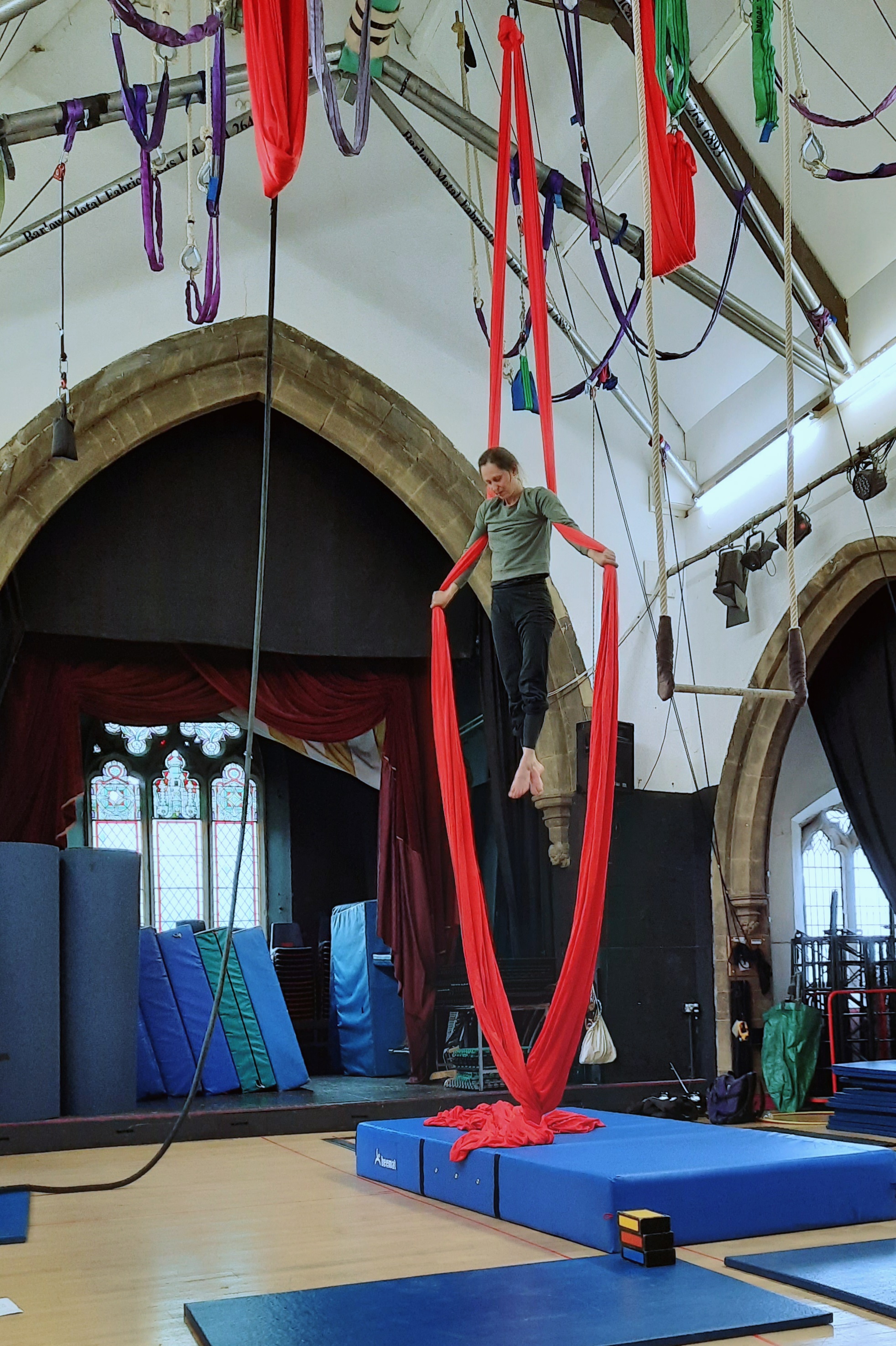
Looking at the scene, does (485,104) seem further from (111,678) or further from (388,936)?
(388,936)

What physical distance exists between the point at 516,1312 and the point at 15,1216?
91.6 inches

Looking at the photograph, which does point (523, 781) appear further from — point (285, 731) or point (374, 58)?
point (285, 731)

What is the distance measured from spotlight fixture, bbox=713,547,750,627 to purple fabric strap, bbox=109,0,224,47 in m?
4.96

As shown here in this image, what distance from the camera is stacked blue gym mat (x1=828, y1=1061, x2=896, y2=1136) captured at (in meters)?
6.15

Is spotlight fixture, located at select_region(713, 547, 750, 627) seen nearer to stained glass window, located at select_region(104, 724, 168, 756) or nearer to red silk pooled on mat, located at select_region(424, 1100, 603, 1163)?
red silk pooled on mat, located at select_region(424, 1100, 603, 1163)

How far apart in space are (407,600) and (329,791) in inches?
183

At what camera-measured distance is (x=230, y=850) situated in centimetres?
1391

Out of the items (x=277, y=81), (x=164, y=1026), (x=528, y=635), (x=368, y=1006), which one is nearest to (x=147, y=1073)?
(x=164, y=1026)

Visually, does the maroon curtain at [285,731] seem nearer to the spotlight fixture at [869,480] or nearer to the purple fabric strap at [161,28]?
the spotlight fixture at [869,480]

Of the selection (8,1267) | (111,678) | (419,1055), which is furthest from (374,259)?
(8,1267)

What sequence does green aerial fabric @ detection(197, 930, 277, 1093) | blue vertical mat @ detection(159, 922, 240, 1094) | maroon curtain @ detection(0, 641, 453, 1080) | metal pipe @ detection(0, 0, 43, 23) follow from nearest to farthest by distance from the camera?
metal pipe @ detection(0, 0, 43, 23), blue vertical mat @ detection(159, 922, 240, 1094), green aerial fabric @ detection(197, 930, 277, 1093), maroon curtain @ detection(0, 641, 453, 1080)

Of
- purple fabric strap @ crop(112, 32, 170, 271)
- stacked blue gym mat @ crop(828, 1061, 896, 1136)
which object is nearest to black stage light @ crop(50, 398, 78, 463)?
purple fabric strap @ crop(112, 32, 170, 271)

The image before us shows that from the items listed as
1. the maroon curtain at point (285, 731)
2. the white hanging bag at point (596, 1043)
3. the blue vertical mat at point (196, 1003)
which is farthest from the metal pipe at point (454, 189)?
the blue vertical mat at point (196, 1003)

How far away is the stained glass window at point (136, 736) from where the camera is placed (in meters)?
13.7
